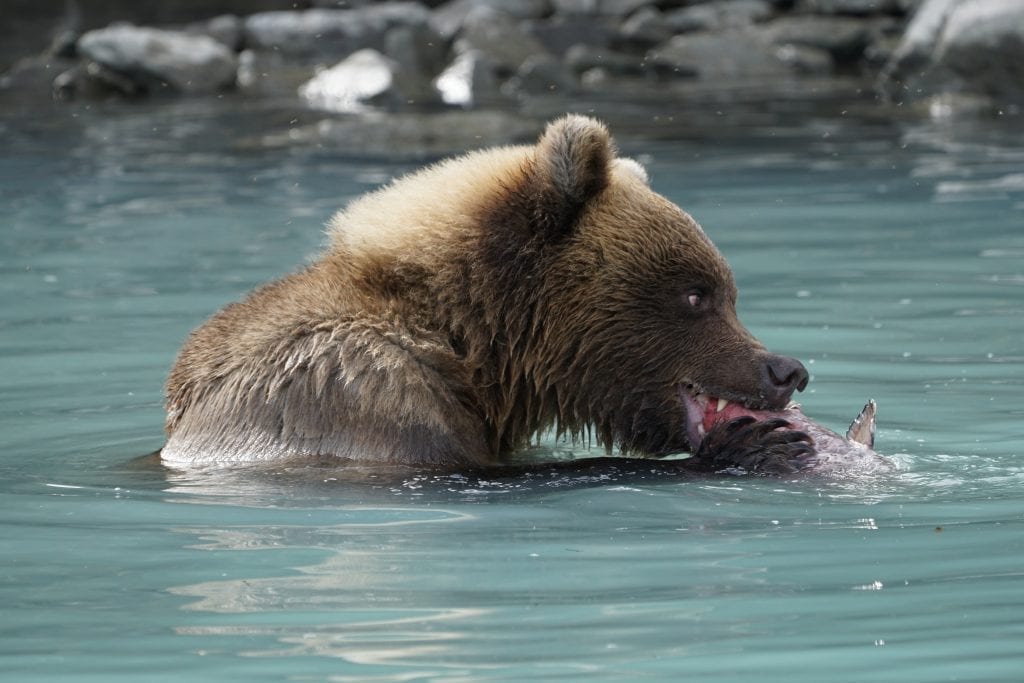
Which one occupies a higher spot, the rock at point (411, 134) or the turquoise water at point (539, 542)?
the rock at point (411, 134)

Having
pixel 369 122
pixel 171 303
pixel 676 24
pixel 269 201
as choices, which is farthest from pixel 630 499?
pixel 676 24

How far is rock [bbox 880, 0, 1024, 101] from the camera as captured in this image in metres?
18.3

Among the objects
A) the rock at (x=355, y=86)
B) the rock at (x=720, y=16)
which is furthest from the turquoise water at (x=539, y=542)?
the rock at (x=720, y=16)

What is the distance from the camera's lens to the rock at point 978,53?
59.9ft

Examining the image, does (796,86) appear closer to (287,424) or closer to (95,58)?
(95,58)

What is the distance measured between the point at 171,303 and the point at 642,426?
4.65 meters

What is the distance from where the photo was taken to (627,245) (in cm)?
579

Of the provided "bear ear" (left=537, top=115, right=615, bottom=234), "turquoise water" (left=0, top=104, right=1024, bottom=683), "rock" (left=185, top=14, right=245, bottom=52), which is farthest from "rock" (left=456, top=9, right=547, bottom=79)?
"bear ear" (left=537, top=115, right=615, bottom=234)

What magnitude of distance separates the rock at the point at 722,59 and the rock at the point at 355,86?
164 inches

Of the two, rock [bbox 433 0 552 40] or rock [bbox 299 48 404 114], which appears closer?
rock [bbox 299 48 404 114]

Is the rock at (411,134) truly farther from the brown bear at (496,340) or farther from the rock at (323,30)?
the brown bear at (496,340)

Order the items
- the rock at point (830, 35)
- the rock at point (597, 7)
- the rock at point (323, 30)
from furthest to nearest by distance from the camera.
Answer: the rock at point (597, 7)
the rock at point (323, 30)
the rock at point (830, 35)

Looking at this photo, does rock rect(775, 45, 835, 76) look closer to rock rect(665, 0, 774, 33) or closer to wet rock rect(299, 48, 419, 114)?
rock rect(665, 0, 774, 33)

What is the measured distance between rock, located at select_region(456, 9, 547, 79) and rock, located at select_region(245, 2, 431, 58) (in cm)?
152
